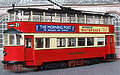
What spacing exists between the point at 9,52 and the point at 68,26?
4.77 meters

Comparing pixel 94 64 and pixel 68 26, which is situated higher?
pixel 68 26

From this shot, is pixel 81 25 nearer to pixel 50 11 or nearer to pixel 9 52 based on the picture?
pixel 50 11

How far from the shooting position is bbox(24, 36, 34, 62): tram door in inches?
605

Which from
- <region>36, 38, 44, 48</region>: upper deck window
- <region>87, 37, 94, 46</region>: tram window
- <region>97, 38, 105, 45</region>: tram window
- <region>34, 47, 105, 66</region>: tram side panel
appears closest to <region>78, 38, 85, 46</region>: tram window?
<region>34, 47, 105, 66</region>: tram side panel

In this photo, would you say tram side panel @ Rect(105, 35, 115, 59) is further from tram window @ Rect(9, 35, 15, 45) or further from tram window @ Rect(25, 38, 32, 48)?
tram window @ Rect(9, 35, 15, 45)

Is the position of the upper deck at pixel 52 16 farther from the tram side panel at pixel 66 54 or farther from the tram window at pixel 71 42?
the tram side panel at pixel 66 54

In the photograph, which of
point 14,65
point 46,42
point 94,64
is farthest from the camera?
point 94,64

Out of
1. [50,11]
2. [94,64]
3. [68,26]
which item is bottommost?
[94,64]

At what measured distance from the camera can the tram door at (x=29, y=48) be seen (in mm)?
15359

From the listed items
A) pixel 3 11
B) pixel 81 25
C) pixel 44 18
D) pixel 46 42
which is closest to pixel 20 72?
pixel 46 42

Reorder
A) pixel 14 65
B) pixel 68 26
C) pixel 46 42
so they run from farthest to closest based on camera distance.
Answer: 1. pixel 68 26
2. pixel 46 42
3. pixel 14 65

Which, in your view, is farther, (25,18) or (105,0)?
(105,0)

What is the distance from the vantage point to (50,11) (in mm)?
16703

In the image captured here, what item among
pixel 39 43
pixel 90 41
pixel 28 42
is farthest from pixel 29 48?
pixel 90 41
